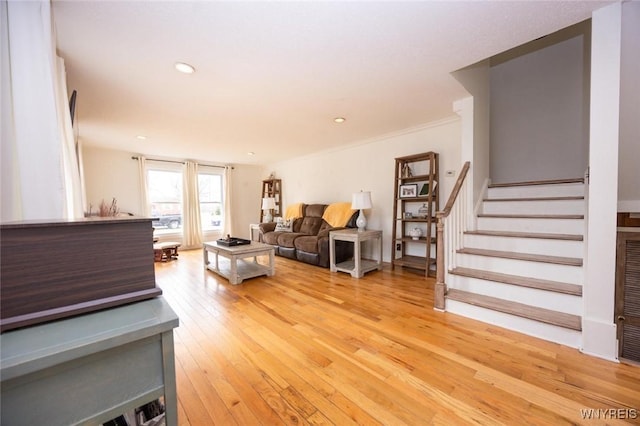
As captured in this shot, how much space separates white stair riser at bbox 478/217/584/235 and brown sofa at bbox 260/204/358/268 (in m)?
1.98

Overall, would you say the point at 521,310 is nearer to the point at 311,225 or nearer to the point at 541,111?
the point at 541,111

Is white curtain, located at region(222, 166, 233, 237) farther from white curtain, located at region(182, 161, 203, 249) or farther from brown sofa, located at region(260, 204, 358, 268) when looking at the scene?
brown sofa, located at region(260, 204, 358, 268)

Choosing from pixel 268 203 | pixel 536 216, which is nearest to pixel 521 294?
pixel 536 216

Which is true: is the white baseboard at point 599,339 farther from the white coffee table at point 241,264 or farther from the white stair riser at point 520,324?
the white coffee table at point 241,264

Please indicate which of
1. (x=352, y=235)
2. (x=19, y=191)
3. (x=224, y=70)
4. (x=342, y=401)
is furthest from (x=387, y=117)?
(x=19, y=191)

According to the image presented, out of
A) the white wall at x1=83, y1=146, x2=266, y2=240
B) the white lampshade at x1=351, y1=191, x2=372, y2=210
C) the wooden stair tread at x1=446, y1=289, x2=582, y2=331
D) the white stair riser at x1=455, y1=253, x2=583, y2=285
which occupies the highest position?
the white wall at x1=83, y1=146, x2=266, y2=240

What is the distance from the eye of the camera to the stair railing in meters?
2.41

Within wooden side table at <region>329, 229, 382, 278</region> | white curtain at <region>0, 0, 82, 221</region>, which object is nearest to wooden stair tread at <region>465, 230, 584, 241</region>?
wooden side table at <region>329, 229, 382, 278</region>

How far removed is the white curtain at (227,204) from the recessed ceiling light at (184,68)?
4521 millimetres

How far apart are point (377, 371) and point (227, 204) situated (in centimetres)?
570

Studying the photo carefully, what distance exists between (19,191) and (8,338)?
32.8 inches

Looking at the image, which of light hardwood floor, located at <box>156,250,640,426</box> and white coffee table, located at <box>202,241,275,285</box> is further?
white coffee table, located at <box>202,241,275,285</box>

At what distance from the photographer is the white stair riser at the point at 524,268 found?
206cm

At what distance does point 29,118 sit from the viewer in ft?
3.64
